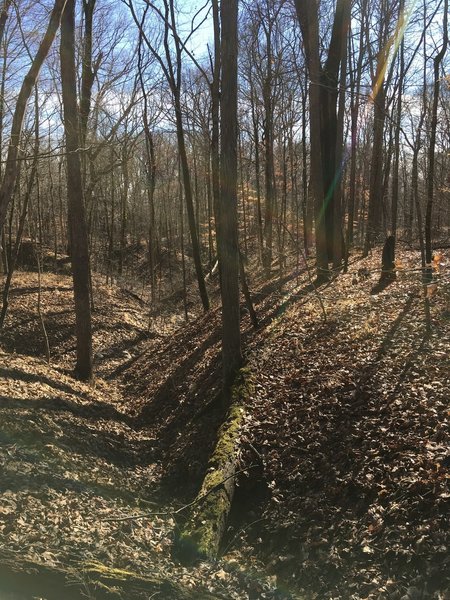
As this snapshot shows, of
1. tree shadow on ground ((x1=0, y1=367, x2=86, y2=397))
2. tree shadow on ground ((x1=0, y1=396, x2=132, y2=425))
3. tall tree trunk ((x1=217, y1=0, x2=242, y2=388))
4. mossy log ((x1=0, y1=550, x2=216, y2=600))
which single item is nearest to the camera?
mossy log ((x1=0, y1=550, x2=216, y2=600))

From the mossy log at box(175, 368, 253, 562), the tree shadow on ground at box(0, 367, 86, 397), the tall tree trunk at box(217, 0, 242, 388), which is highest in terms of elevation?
the tall tree trunk at box(217, 0, 242, 388)

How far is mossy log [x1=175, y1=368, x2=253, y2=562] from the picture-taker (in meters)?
4.81

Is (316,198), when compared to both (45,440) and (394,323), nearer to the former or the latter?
(394,323)

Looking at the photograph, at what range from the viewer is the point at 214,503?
5355 mm

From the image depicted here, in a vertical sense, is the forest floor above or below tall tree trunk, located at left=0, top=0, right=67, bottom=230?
below

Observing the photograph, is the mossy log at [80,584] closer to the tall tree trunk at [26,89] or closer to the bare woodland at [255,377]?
the bare woodland at [255,377]

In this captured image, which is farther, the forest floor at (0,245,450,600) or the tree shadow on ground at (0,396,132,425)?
the tree shadow on ground at (0,396,132,425)

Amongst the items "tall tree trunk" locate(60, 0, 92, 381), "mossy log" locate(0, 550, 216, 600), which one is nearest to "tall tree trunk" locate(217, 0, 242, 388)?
"tall tree trunk" locate(60, 0, 92, 381)

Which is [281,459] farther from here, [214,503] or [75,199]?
[75,199]

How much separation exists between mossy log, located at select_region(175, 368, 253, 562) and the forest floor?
146mm

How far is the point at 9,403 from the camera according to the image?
7.48m

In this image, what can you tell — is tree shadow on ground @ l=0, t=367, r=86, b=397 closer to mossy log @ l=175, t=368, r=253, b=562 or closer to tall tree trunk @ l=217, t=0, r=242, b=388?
tall tree trunk @ l=217, t=0, r=242, b=388

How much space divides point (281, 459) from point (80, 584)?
2.84 m

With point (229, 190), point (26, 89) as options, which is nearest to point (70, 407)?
point (229, 190)
